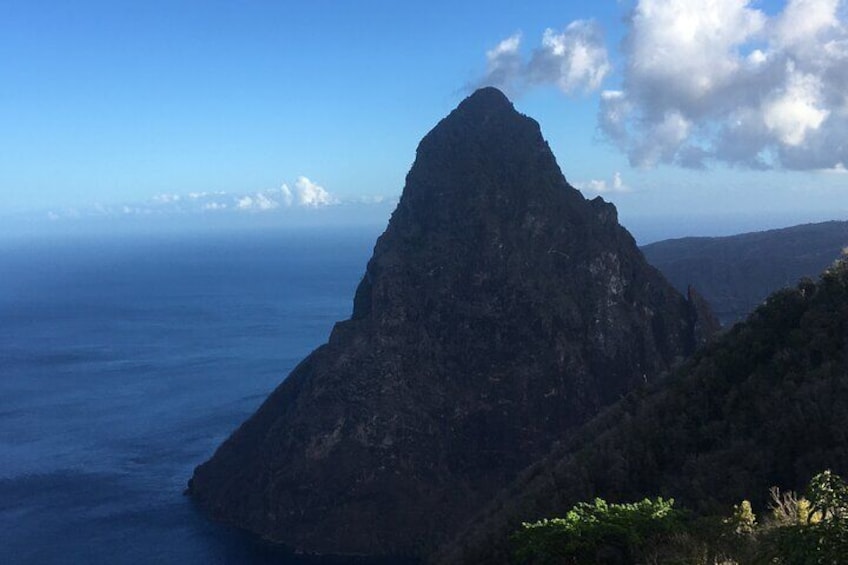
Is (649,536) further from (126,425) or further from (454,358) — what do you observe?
(126,425)

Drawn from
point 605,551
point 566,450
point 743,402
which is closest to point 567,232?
point 566,450

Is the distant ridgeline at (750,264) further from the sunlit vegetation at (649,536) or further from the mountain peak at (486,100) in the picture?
the sunlit vegetation at (649,536)

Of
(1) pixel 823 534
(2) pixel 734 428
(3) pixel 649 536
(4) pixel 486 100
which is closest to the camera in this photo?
(1) pixel 823 534

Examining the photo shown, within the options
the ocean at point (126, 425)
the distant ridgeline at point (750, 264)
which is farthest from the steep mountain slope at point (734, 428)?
the distant ridgeline at point (750, 264)

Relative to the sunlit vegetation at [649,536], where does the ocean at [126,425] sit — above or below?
below

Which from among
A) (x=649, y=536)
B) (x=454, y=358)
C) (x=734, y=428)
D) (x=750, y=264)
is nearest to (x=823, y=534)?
(x=649, y=536)

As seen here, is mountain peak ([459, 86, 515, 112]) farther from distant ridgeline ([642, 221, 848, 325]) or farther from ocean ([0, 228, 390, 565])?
distant ridgeline ([642, 221, 848, 325])

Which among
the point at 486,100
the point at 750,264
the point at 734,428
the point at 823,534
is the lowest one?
the point at 734,428
